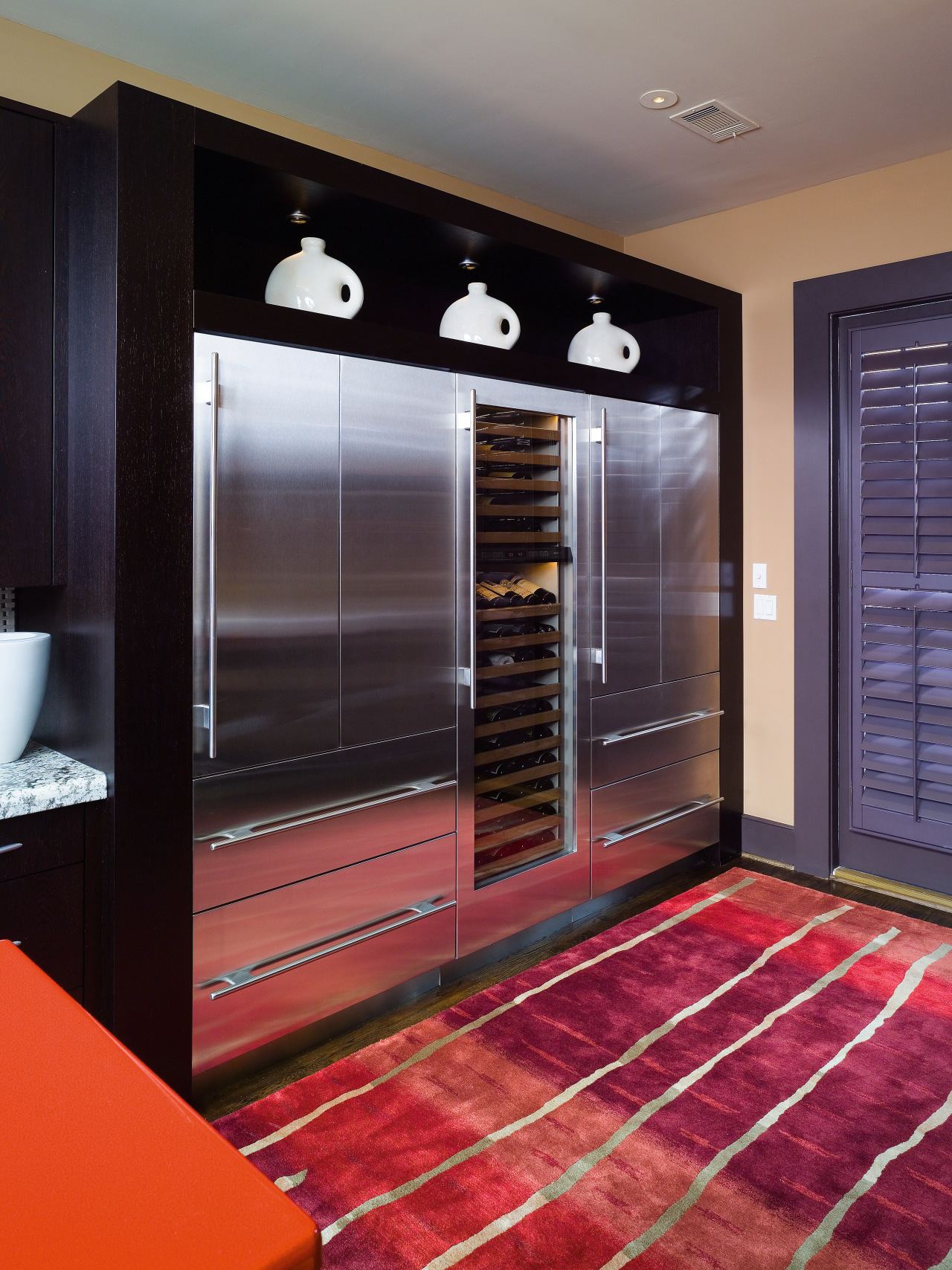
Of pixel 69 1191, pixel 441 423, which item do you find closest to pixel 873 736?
pixel 441 423

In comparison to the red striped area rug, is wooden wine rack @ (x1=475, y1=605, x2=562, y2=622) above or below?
above

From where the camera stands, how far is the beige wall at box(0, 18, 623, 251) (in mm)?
2451

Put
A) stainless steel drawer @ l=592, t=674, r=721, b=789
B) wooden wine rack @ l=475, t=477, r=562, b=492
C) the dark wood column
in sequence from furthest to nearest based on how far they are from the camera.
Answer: stainless steel drawer @ l=592, t=674, r=721, b=789, wooden wine rack @ l=475, t=477, r=562, b=492, the dark wood column

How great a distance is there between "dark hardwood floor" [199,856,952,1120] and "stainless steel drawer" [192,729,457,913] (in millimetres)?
→ 488

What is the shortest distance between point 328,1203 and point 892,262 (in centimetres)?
356

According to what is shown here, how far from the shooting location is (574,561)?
316 cm

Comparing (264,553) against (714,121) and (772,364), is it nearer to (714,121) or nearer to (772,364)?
(714,121)

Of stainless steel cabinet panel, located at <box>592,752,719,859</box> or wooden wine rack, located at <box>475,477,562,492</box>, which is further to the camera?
stainless steel cabinet panel, located at <box>592,752,719,859</box>

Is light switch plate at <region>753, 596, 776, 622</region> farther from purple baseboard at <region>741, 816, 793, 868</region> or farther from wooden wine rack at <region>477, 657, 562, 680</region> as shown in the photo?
wooden wine rack at <region>477, 657, 562, 680</region>

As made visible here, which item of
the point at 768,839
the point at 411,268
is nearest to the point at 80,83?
the point at 411,268

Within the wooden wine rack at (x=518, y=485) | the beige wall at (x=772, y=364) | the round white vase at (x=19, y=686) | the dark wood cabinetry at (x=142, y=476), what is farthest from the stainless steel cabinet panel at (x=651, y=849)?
the round white vase at (x=19, y=686)

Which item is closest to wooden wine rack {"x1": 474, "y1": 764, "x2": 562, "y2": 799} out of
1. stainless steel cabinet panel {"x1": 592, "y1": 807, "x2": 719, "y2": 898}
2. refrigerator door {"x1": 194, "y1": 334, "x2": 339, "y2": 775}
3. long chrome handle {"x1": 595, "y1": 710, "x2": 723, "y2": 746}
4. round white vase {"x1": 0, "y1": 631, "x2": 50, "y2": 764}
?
long chrome handle {"x1": 595, "y1": 710, "x2": 723, "y2": 746}

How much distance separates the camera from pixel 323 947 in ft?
8.00

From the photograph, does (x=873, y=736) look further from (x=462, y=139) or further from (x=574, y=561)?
(x=462, y=139)
